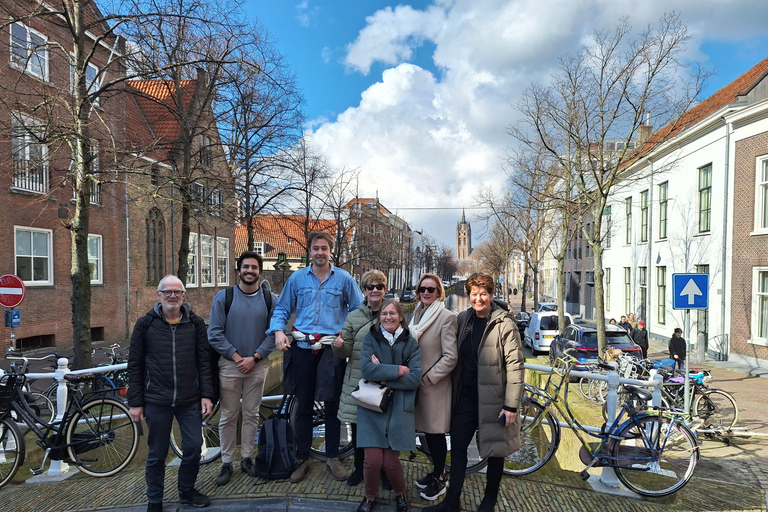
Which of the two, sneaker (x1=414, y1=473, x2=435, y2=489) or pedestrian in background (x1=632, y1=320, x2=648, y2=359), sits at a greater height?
sneaker (x1=414, y1=473, x2=435, y2=489)

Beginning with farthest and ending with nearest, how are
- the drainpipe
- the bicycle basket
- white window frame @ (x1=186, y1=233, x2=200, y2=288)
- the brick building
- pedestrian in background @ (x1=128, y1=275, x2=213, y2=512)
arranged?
white window frame @ (x1=186, y1=233, x2=200, y2=288) → the drainpipe → the brick building → the bicycle basket → pedestrian in background @ (x1=128, y1=275, x2=213, y2=512)

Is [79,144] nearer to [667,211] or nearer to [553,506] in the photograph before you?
[553,506]

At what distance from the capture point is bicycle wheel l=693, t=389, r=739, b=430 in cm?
776

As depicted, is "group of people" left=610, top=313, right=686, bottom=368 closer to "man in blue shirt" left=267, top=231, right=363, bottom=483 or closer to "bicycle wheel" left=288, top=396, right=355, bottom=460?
"bicycle wheel" left=288, top=396, right=355, bottom=460

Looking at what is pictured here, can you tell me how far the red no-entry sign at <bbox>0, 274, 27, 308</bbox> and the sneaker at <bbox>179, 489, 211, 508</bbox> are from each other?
26.5 feet

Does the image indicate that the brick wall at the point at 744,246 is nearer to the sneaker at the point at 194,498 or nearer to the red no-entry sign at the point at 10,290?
Result: the sneaker at the point at 194,498

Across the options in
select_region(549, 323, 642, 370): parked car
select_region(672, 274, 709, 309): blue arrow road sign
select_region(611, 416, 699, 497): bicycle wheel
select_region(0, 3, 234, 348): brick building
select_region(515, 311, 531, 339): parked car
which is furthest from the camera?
select_region(515, 311, 531, 339): parked car

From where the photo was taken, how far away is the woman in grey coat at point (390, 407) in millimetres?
3330

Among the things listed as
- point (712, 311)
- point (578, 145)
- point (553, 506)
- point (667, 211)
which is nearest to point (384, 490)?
point (553, 506)

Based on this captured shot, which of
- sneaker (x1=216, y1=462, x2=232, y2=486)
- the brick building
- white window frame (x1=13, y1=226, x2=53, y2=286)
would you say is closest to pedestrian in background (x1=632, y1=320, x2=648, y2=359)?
the brick building

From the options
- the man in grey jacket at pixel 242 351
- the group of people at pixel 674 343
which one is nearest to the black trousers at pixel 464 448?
the man in grey jacket at pixel 242 351

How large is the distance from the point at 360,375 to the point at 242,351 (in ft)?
3.41

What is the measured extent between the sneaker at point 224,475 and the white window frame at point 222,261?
26123 mm

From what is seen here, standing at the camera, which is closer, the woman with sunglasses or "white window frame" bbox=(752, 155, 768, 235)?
the woman with sunglasses
